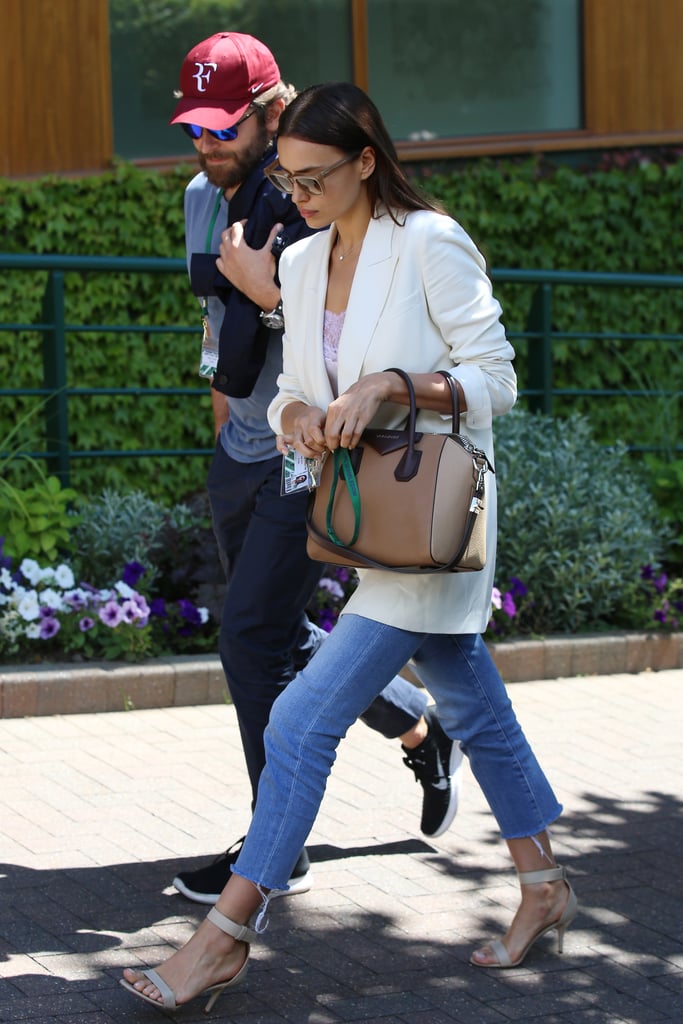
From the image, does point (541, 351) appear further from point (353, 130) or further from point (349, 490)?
point (349, 490)

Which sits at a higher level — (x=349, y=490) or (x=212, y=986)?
(x=349, y=490)

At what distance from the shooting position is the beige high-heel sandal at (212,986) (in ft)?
11.1

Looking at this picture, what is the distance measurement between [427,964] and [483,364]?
1.47 meters

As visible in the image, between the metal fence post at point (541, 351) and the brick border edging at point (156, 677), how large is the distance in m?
1.67

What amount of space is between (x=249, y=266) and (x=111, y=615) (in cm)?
248

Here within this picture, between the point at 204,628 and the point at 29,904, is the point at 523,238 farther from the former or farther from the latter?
the point at 29,904

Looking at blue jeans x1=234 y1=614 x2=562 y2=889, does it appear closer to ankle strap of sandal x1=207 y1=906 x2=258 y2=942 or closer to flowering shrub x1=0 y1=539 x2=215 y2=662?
ankle strap of sandal x1=207 y1=906 x2=258 y2=942

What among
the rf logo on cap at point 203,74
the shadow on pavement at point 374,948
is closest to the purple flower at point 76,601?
the shadow on pavement at point 374,948

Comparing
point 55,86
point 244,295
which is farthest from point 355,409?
point 55,86

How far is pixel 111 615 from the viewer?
6.13 meters

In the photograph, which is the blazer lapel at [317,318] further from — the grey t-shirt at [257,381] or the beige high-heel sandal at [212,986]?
the beige high-heel sandal at [212,986]

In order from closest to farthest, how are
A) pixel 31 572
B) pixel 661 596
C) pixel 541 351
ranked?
pixel 31 572 → pixel 661 596 → pixel 541 351

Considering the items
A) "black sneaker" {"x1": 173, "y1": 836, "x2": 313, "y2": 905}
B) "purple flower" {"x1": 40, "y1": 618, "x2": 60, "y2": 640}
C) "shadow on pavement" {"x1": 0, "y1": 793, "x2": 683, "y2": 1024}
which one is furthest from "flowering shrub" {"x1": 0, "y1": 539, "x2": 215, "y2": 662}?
"black sneaker" {"x1": 173, "y1": 836, "x2": 313, "y2": 905}

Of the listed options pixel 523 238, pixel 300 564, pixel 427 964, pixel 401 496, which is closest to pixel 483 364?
pixel 401 496
